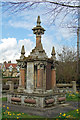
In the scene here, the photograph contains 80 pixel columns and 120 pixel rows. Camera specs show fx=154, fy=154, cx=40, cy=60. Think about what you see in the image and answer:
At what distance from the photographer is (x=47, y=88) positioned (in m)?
9.53

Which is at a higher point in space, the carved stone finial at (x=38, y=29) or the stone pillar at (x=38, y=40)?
the carved stone finial at (x=38, y=29)

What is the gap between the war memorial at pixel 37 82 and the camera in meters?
8.52

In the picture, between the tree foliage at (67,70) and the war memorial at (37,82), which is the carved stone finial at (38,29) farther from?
the tree foliage at (67,70)

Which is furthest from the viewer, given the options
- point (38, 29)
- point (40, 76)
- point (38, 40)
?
point (38, 40)

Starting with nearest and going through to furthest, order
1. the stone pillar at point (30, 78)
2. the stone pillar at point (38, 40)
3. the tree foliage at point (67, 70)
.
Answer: the stone pillar at point (30, 78) → the stone pillar at point (38, 40) → the tree foliage at point (67, 70)

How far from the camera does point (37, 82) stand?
9016 mm

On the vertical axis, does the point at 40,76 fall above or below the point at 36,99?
above

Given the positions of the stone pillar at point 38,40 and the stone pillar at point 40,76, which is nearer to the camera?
the stone pillar at point 40,76

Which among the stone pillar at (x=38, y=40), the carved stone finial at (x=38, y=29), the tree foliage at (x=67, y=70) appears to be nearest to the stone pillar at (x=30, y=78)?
the stone pillar at (x=38, y=40)

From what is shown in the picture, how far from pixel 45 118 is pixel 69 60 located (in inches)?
629

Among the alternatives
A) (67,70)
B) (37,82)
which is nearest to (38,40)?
(37,82)

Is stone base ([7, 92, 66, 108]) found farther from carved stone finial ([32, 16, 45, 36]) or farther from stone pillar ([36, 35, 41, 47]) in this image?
carved stone finial ([32, 16, 45, 36])

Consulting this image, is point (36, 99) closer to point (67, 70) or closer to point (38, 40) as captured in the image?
point (38, 40)

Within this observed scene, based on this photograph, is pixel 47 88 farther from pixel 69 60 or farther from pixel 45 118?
pixel 69 60
